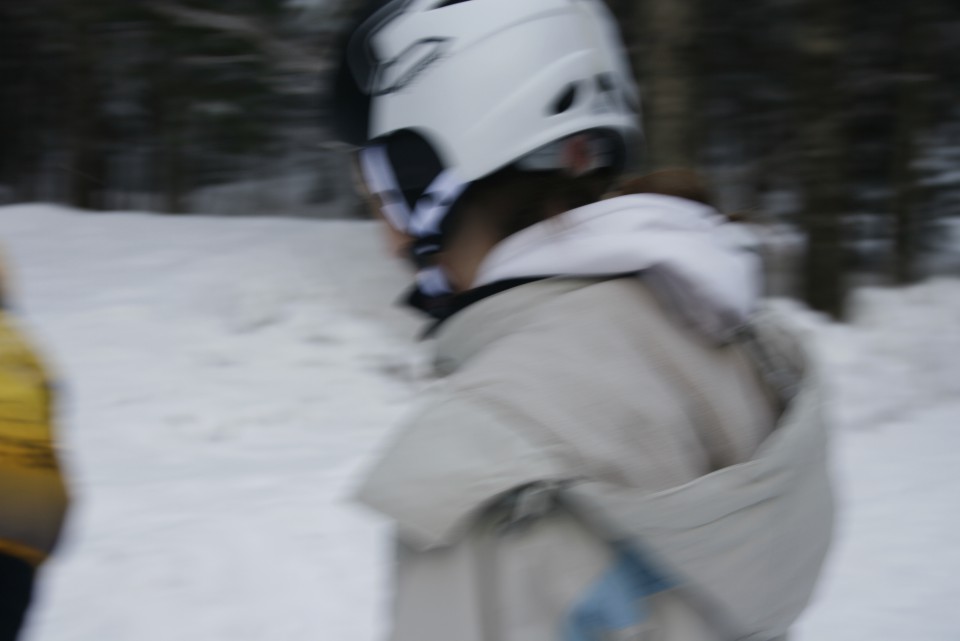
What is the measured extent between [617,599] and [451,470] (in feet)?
0.68

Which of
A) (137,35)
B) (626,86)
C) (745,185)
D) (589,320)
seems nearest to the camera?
(589,320)

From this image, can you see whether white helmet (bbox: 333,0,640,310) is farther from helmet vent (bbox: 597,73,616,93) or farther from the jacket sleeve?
the jacket sleeve

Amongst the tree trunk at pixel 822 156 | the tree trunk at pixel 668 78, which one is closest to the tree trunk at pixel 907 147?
the tree trunk at pixel 822 156

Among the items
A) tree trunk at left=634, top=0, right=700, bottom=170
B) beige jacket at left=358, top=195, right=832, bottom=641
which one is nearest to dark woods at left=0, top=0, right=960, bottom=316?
tree trunk at left=634, top=0, right=700, bottom=170

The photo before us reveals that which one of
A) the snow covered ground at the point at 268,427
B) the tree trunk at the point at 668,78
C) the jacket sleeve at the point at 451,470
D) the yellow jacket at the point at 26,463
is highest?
the jacket sleeve at the point at 451,470

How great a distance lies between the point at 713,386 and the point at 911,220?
7038mm

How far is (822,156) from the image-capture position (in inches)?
266

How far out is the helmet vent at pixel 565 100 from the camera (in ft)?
4.15

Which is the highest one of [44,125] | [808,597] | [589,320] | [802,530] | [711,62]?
[589,320]

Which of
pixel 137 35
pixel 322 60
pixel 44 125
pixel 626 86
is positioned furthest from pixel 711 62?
pixel 626 86

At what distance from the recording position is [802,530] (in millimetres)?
1246

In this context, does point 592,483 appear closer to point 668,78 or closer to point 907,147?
point 668,78

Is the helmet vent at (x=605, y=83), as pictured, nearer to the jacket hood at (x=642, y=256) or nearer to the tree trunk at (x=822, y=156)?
the jacket hood at (x=642, y=256)

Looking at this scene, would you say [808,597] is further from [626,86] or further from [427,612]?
[626,86]
